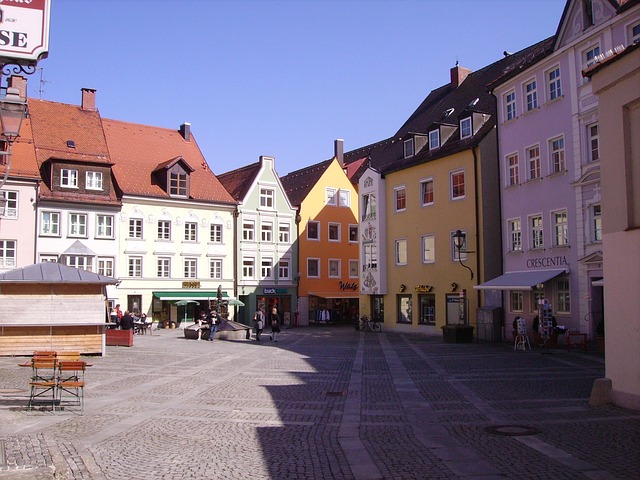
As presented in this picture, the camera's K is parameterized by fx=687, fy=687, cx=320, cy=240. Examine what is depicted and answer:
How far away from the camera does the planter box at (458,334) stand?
32.3m

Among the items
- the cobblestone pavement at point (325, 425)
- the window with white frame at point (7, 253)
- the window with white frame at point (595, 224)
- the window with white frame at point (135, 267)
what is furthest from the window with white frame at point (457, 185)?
the window with white frame at point (7, 253)

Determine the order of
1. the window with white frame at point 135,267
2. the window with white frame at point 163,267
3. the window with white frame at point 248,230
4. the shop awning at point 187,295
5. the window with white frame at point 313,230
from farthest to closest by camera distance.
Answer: the window with white frame at point 313,230 < the window with white frame at point 248,230 < the window with white frame at point 163,267 < the shop awning at point 187,295 < the window with white frame at point 135,267

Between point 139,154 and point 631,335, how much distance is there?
43.6 metres

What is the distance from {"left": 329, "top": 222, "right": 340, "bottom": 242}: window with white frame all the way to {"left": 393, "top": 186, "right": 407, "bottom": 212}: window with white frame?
15020 millimetres

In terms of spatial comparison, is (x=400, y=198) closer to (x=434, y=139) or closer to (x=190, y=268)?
(x=434, y=139)

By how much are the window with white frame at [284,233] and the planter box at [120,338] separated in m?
25.4

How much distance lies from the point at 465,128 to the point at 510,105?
436 centimetres

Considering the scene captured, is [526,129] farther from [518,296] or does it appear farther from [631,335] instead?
[631,335]

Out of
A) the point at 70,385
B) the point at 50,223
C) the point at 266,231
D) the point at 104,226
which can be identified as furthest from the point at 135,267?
the point at 70,385

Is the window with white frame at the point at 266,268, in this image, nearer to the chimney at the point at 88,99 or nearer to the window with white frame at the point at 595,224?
the chimney at the point at 88,99

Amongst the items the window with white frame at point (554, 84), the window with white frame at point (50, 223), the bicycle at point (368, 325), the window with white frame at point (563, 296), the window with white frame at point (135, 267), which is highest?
the window with white frame at point (554, 84)

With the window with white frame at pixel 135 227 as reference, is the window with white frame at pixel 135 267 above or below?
below

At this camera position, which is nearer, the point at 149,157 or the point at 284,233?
the point at 149,157

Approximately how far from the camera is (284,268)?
55188 millimetres
